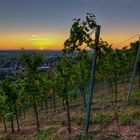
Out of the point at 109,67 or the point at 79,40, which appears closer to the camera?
the point at 79,40

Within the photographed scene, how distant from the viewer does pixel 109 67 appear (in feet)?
170

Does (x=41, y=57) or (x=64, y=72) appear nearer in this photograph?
(x=64, y=72)

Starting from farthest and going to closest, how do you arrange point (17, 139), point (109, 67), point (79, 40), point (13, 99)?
point (109, 67) < point (13, 99) < point (17, 139) < point (79, 40)

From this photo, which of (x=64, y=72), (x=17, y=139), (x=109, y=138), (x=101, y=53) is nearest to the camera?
(x=101, y=53)

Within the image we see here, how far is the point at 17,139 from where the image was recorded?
35.9 m

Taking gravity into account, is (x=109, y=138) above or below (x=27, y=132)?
above

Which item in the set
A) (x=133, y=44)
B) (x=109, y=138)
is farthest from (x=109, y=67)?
(x=109, y=138)

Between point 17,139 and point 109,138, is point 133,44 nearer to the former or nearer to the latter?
point 17,139

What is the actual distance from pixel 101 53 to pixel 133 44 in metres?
49.1

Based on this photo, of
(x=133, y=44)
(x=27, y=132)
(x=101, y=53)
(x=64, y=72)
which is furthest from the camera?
(x=133, y=44)

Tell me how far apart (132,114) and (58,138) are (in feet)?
24.0

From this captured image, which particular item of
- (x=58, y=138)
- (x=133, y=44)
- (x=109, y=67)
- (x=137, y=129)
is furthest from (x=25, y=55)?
(x=133, y=44)

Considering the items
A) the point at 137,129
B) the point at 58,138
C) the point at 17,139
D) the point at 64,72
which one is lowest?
the point at 17,139

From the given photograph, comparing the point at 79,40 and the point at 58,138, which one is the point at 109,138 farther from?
the point at 79,40
